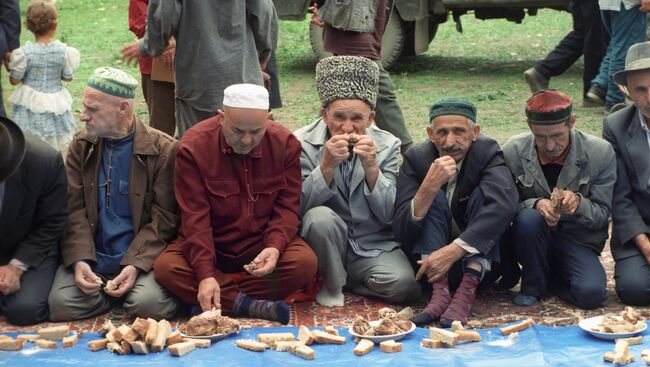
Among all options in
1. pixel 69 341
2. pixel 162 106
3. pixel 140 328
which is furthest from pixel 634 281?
pixel 162 106

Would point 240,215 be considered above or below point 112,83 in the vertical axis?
below

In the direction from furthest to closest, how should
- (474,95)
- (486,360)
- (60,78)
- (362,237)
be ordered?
(474,95) < (60,78) < (362,237) < (486,360)

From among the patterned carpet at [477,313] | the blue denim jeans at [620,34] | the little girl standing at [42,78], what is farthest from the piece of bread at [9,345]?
the blue denim jeans at [620,34]

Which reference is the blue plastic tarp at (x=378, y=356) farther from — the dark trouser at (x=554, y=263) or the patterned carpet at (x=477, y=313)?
the dark trouser at (x=554, y=263)

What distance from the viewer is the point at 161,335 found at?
4824mm

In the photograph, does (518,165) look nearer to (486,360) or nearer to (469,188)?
(469,188)

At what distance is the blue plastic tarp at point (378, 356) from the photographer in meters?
4.68

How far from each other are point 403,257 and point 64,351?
5.58 ft

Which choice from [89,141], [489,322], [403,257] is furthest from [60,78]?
[489,322]

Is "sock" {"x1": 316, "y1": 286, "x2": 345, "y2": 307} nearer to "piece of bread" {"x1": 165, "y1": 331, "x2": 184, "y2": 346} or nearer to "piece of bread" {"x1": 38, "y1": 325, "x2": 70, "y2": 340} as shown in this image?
"piece of bread" {"x1": 165, "y1": 331, "x2": 184, "y2": 346}

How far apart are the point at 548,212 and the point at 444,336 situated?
36.0 inches

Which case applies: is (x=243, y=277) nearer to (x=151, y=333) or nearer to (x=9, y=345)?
(x=151, y=333)

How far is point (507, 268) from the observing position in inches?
225

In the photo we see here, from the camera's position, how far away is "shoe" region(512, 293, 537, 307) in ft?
18.2
